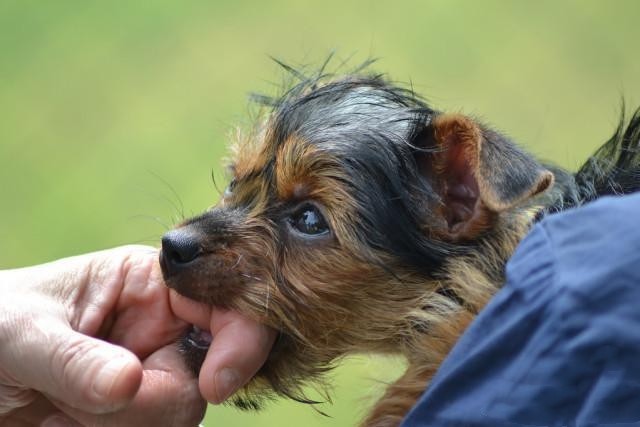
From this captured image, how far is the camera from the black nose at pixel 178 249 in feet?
9.62

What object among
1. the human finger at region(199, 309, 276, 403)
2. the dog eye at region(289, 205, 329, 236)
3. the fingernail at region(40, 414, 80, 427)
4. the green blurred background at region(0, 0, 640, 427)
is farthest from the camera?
the green blurred background at region(0, 0, 640, 427)

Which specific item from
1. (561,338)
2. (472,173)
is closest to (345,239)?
(472,173)

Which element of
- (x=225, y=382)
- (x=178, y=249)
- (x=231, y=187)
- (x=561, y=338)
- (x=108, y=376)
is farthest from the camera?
(x=231, y=187)

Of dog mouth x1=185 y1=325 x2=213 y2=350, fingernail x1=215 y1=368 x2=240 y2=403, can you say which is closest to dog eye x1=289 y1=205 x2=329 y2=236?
dog mouth x1=185 y1=325 x2=213 y2=350

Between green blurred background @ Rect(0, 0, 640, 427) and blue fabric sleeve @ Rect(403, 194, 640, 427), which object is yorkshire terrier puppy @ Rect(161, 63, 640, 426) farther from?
green blurred background @ Rect(0, 0, 640, 427)

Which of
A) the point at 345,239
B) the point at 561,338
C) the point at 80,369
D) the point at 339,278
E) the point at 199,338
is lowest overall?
the point at 199,338

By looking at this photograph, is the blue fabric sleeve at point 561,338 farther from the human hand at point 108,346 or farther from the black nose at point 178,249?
the black nose at point 178,249

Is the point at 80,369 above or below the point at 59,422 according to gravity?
above

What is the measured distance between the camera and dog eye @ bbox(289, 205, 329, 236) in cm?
309

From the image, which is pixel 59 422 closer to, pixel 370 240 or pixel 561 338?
pixel 370 240

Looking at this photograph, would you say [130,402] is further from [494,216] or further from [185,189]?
[185,189]

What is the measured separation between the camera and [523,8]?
9.22m

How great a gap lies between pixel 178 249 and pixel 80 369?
0.58 metres

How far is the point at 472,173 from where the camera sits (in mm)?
3004
